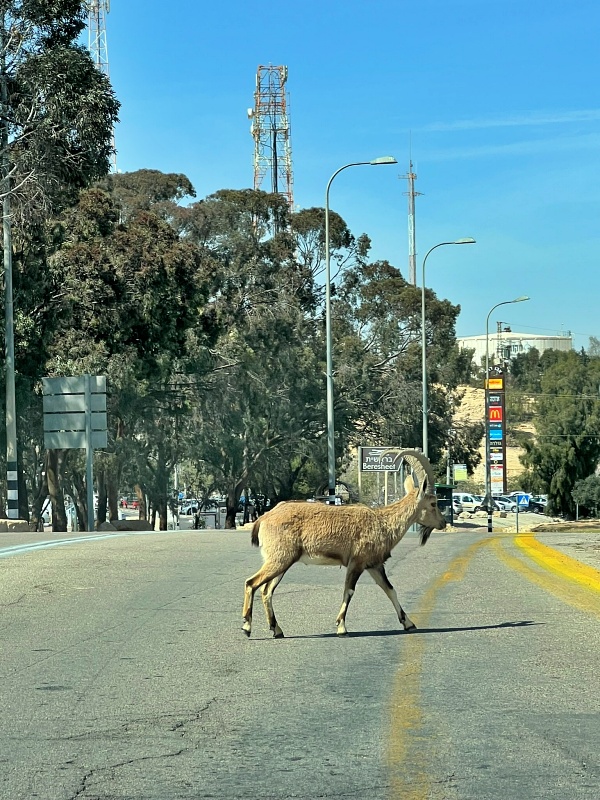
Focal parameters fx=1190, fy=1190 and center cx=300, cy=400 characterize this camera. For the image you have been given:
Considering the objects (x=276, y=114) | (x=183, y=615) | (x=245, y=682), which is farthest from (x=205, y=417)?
(x=245, y=682)

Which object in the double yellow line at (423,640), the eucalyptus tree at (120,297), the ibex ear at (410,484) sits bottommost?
the double yellow line at (423,640)

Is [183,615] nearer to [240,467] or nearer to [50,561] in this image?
[50,561]

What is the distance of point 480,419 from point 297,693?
412 ft

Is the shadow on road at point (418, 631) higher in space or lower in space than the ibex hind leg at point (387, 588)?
lower

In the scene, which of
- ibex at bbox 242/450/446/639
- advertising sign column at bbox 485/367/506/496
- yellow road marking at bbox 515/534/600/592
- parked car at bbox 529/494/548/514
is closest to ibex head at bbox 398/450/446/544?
ibex at bbox 242/450/446/639

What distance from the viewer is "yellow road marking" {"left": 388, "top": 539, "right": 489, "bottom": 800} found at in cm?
580

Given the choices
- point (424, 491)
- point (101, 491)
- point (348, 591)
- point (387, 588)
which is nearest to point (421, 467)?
→ point (424, 491)

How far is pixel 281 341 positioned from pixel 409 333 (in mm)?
9635

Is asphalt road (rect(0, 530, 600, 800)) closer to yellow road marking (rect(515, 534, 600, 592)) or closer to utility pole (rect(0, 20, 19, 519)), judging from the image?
yellow road marking (rect(515, 534, 600, 592))

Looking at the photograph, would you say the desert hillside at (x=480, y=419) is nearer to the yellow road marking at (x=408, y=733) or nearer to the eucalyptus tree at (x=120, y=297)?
the eucalyptus tree at (x=120, y=297)

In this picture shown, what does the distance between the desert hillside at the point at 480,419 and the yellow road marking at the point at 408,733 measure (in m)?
107

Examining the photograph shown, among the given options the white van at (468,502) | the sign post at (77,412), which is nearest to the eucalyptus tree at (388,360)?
the sign post at (77,412)

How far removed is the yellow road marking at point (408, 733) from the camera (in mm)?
5805

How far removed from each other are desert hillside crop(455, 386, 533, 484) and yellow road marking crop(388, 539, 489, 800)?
4223 inches
